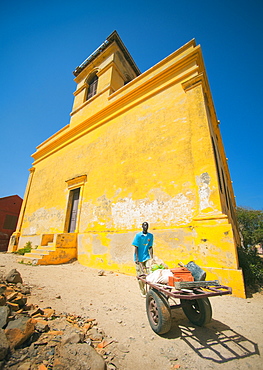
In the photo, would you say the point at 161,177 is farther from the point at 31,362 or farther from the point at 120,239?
the point at 31,362

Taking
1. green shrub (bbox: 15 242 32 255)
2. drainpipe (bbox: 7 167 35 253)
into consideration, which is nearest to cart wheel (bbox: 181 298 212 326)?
green shrub (bbox: 15 242 32 255)

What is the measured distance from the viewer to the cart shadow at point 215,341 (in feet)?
6.43

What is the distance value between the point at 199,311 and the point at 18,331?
2444 mm

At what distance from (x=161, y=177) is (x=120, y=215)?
88.1 inches

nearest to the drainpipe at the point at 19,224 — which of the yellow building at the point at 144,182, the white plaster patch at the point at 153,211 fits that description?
the yellow building at the point at 144,182

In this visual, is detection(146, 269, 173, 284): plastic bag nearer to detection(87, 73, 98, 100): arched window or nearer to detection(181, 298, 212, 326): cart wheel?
detection(181, 298, 212, 326): cart wheel

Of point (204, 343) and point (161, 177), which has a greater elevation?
point (161, 177)

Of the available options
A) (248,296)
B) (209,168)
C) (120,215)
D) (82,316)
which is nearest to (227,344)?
(82,316)

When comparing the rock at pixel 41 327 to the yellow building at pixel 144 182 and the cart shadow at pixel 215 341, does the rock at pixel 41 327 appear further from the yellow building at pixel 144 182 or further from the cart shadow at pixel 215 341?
the yellow building at pixel 144 182

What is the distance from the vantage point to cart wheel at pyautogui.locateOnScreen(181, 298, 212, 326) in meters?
2.43

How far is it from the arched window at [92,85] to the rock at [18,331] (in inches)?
517

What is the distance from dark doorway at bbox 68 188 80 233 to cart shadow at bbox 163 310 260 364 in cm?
709

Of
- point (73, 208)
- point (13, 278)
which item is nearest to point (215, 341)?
point (13, 278)

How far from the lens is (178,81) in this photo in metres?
6.98
